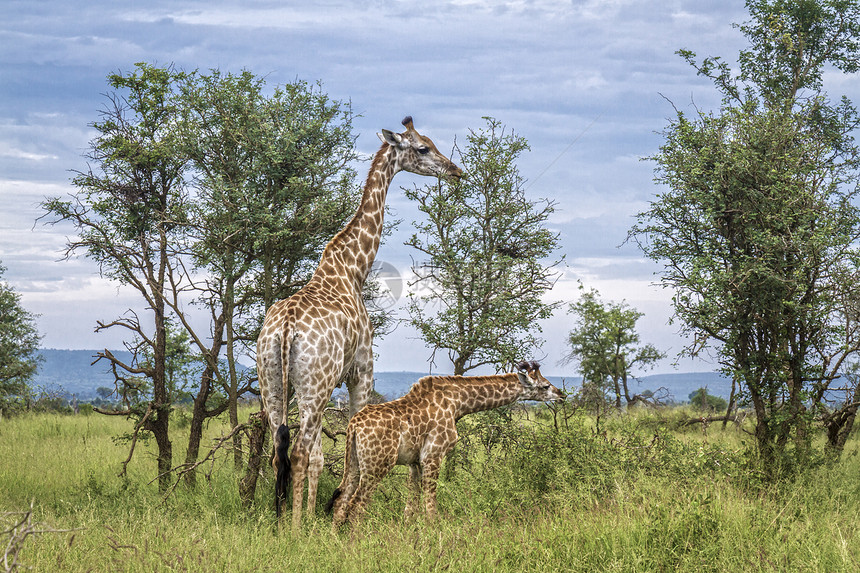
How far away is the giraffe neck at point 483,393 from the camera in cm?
1051

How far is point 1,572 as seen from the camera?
5.46 meters

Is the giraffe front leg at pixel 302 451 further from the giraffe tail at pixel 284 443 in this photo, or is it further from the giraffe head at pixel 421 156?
the giraffe head at pixel 421 156

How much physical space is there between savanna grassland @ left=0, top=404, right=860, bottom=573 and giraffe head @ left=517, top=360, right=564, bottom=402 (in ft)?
1.95

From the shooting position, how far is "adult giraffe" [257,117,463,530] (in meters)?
→ 9.19

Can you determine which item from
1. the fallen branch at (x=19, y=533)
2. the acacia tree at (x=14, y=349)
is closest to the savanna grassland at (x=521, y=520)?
the fallen branch at (x=19, y=533)

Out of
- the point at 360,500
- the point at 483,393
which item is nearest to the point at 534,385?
the point at 483,393

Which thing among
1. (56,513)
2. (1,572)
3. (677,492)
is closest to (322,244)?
(56,513)

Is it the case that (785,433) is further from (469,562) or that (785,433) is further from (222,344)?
(222,344)

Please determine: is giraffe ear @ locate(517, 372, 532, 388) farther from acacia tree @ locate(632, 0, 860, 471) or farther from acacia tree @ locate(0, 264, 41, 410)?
acacia tree @ locate(0, 264, 41, 410)

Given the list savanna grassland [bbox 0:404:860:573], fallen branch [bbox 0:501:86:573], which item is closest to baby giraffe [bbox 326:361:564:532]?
savanna grassland [bbox 0:404:860:573]

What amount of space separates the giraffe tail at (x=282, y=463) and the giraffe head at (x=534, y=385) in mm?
3603

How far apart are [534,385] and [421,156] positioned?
372 cm

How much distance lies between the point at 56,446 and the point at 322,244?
1060 centimetres

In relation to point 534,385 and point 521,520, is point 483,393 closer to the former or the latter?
point 534,385
